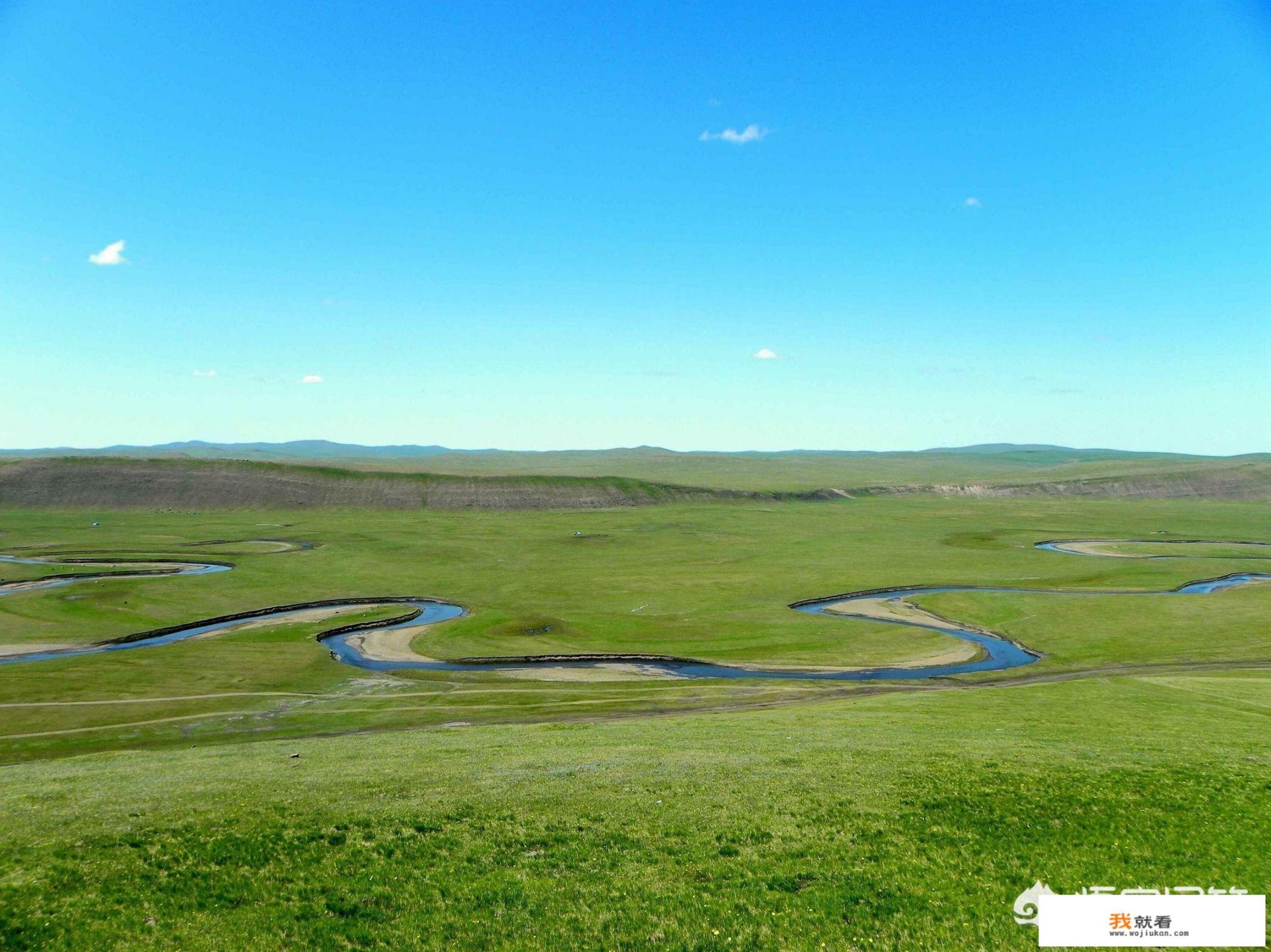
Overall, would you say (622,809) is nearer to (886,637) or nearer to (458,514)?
(886,637)

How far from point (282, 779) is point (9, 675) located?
170ft

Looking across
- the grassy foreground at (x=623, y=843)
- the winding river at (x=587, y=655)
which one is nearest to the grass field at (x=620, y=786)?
the grassy foreground at (x=623, y=843)

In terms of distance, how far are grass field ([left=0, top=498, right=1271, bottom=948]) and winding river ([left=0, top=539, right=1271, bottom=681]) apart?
9.78 ft

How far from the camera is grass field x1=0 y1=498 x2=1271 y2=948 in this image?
49.6ft

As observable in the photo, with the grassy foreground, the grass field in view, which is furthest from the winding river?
the grassy foreground

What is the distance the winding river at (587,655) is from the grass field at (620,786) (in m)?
2.98

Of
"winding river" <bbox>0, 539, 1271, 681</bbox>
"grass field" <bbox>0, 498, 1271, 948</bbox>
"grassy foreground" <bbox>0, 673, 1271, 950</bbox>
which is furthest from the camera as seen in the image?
"winding river" <bbox>0, 539, 1271, 681</bbox>

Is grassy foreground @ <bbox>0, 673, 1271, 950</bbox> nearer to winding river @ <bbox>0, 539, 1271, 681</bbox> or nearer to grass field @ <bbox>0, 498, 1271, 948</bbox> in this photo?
grass field @ <bbox>0, 498, 1271, 948</bbox>

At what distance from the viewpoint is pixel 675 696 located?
176 ft

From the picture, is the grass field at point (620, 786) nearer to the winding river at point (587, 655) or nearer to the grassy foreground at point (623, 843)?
the grassy foreground at point (623, 843)

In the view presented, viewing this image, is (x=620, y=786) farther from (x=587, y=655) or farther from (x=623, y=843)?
(x=587, y=655)

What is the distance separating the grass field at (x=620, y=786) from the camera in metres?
15.1

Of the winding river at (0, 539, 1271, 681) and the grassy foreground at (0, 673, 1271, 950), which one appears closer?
the grassy foreground at (0, 673, 1271, 950)

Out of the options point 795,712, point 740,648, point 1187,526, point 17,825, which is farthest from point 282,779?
point 1187,526
